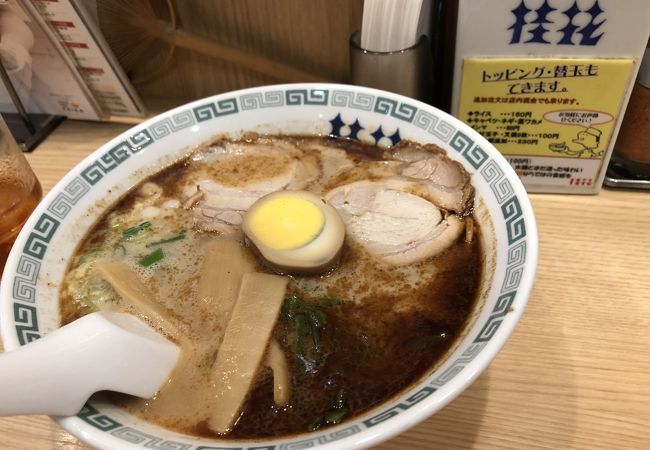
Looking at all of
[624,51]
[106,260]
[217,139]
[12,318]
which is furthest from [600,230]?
[12,318]

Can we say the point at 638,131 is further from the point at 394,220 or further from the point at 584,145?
the point at 394,220

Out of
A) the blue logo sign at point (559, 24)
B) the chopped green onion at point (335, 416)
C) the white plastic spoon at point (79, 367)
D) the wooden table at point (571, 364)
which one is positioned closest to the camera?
the white plastic spoon at point (79, 367)

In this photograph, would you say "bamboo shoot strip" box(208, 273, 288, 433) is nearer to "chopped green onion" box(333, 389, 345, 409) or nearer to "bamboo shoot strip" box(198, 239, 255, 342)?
"bamboo shoot strip" box(198, 239, 255, 342)

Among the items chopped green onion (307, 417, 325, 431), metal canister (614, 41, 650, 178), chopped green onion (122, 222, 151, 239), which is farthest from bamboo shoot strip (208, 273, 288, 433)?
metal canister (614, 41, 650, 178)

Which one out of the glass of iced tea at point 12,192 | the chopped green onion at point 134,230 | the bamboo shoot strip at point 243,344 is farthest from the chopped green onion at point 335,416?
the glass of iced tea at point 12,192

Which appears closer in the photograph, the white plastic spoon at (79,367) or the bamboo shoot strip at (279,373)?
the white plastic spoon at (79,367)

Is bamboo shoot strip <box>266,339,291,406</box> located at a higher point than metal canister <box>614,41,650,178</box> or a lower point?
lower

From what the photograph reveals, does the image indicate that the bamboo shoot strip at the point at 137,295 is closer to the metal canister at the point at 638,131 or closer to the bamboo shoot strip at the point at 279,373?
the bamboo shoot strip at the point at 279,373
